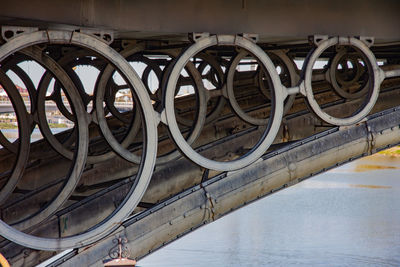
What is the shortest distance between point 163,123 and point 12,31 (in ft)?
8.51

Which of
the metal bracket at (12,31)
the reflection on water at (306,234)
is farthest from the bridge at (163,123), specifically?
the reflection on water at (306,234)

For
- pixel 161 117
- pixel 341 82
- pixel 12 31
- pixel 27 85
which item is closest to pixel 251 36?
pixel 161 117

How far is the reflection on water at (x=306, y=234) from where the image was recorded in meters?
30.2

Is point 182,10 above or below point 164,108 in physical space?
above

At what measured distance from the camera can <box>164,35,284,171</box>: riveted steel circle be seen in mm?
10844

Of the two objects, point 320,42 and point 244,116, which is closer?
point 320,42

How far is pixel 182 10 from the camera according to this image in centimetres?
1124

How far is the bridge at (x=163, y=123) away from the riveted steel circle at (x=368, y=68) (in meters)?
0.02

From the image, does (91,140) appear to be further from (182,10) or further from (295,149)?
(182,10)

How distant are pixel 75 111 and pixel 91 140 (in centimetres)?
852

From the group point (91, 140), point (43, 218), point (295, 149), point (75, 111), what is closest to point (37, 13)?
point (75, 111)

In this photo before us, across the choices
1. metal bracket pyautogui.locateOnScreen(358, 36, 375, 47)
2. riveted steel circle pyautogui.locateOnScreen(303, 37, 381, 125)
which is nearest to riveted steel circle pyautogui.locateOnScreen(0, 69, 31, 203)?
riveted steel circle pyautogui.locateOnScreen(303, 37, 381, 125)

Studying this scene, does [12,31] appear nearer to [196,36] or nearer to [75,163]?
[75,163]

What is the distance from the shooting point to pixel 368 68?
13547 millimetres
